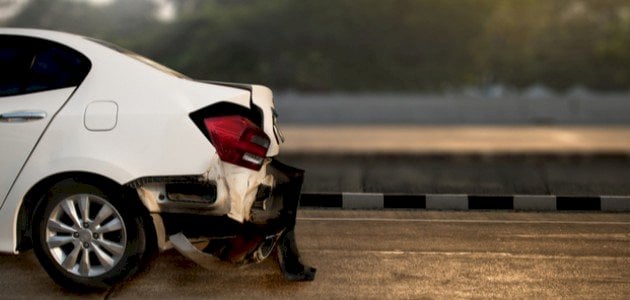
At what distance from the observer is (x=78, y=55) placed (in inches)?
210

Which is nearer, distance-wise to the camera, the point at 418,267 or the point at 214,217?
the point at 214,217

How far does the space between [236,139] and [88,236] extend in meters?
1.01

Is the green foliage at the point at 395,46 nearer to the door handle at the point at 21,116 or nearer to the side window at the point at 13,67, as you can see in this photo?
the side window at the point at 13,67

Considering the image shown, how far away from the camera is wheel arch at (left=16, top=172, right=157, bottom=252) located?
199 inches

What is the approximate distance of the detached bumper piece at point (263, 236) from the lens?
5039 mm

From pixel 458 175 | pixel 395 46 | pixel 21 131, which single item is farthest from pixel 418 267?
pixel 395 46

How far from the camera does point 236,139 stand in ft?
16.3

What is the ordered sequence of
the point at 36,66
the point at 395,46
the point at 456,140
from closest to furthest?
the point at 36,66 < the point at 456,140 < the point at 395,46

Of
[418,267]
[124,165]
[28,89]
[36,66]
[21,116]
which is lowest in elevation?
[418,267]

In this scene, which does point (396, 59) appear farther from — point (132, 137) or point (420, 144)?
point (132, 137)

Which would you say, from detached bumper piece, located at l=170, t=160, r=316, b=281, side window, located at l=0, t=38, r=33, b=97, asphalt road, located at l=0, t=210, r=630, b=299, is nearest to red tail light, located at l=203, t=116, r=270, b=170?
detached bumper piece, located at l=170, t=160, r=316, b=281

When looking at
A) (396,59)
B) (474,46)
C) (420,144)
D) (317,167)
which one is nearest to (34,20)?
(396,59)

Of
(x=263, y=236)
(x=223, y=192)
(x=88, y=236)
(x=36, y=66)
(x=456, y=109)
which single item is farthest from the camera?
(x=456, y=109)

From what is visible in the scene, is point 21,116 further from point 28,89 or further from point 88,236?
point 88,236
